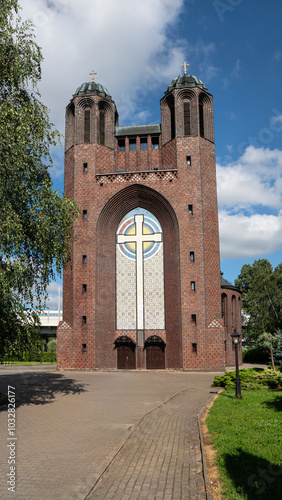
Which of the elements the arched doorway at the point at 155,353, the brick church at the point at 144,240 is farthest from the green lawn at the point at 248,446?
the arched doorway at the point at 155,353

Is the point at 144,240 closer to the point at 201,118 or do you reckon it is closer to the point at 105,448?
the point at 201,118

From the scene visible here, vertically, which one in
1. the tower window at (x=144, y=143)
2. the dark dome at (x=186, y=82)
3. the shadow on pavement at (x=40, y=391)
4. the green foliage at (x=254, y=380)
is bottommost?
the shadow on pavement at (x=40, y=391)

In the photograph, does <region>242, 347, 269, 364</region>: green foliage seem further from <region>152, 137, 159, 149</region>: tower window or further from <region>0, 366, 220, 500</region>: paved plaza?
<region>0, 366, 220, 500</region>: paved plaza

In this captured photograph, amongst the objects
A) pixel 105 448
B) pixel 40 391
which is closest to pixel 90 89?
pixel 40 391

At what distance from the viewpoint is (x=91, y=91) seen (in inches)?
1373

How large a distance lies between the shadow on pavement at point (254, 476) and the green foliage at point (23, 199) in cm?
772

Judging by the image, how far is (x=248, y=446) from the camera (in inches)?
310

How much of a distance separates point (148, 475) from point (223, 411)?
5.72 meters

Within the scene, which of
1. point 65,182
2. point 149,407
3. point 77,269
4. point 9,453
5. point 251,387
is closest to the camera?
point 9,453

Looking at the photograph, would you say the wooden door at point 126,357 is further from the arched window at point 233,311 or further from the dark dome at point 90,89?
the dark dome at point 90,89

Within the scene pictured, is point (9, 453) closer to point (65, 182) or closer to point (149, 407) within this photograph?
point (149, 407)

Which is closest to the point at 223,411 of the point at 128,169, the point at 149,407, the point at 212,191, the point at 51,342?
the point at 149,407

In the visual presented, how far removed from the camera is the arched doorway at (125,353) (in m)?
31.6

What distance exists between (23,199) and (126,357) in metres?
21.6
